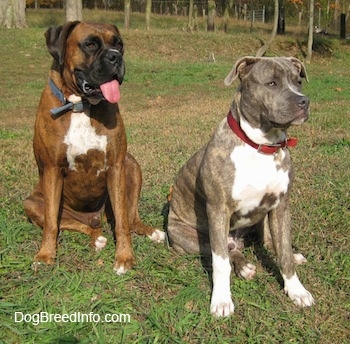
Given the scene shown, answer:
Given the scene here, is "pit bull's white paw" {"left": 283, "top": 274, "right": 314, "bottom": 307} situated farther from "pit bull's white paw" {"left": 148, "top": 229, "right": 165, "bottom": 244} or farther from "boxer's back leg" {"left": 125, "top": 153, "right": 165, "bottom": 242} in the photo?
"boxer's back leg" {"left": 125, "top": 153, "right": 165, "bottom": 242}

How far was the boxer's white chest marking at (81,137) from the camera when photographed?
359 cm

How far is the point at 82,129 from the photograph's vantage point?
11.8ft

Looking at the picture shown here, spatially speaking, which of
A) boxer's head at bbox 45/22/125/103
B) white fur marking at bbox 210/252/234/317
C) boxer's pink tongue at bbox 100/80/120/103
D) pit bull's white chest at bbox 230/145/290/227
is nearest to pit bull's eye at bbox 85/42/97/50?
boxer's head at bbox 45/22/125/103

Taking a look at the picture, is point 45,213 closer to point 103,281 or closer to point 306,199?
point 103,281

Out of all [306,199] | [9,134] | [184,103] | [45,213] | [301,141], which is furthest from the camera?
[184,103]

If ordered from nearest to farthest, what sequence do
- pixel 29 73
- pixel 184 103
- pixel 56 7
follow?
pixel 184 103 → pixel 29 73 → pixel 56 7

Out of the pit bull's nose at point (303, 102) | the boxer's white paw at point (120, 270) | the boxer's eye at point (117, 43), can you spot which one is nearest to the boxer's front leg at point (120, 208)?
the boxer's white paw at point (120, 270)

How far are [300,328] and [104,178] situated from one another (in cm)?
180

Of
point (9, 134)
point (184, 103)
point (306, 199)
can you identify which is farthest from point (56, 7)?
point (306, 199)

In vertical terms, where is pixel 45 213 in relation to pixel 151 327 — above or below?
above

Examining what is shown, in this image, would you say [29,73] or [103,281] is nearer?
[103,281]

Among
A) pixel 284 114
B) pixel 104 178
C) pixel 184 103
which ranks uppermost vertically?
pixel 284 114

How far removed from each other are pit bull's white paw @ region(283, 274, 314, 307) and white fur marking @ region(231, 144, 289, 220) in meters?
0.57

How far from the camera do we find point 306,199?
461cm
